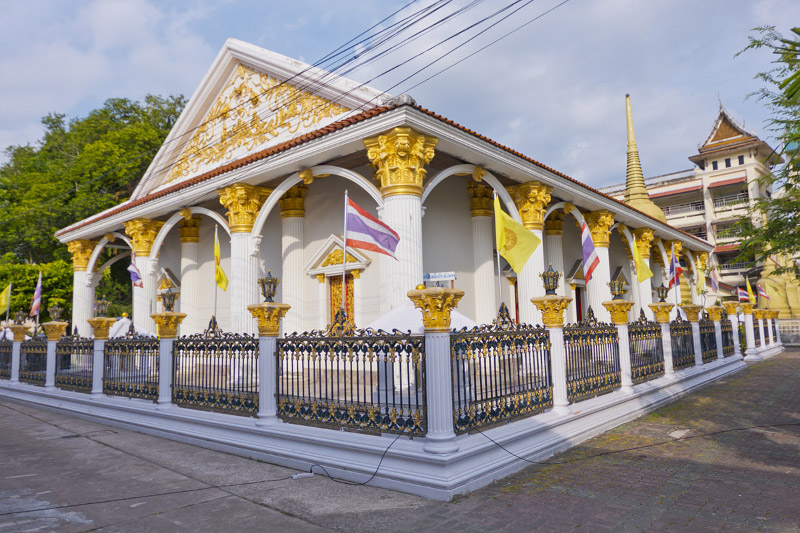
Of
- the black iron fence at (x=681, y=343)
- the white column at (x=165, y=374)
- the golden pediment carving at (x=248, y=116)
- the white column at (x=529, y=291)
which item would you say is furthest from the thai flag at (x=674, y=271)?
the white column at (x=165, y=374)

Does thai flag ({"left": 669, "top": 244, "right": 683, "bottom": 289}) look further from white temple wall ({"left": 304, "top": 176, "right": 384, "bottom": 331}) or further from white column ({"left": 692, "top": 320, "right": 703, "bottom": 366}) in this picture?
white temple wall ({"left": 304, "top": 176, "right": 384, "bottom": 331})

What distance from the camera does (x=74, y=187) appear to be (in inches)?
1008

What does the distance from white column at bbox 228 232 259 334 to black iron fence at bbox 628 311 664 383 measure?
796 centimetres

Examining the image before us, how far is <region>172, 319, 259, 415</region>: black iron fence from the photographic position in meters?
6.70

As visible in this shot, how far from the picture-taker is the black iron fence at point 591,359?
6.96 m

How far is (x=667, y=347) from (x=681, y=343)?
1.22 meters

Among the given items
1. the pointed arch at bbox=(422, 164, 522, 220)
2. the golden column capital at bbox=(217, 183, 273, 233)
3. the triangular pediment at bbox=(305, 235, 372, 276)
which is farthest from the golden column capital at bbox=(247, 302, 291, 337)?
the golden column capital at bbox=(217, 183, 273, 233)

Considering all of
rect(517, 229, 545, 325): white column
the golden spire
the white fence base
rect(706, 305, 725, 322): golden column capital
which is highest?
the golden spire

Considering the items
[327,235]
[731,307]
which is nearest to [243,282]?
[327,235]

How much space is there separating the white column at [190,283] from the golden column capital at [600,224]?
12.4 m

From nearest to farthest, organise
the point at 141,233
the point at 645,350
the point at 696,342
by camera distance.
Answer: the point at 645,350, the point at 696,342, the point at 141,233

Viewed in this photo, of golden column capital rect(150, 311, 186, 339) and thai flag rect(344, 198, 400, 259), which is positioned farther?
golden column capital rect(150, 311, 186, 339)

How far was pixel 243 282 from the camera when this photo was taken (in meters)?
12.1

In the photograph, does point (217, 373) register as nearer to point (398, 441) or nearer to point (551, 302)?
point (398, 441)
